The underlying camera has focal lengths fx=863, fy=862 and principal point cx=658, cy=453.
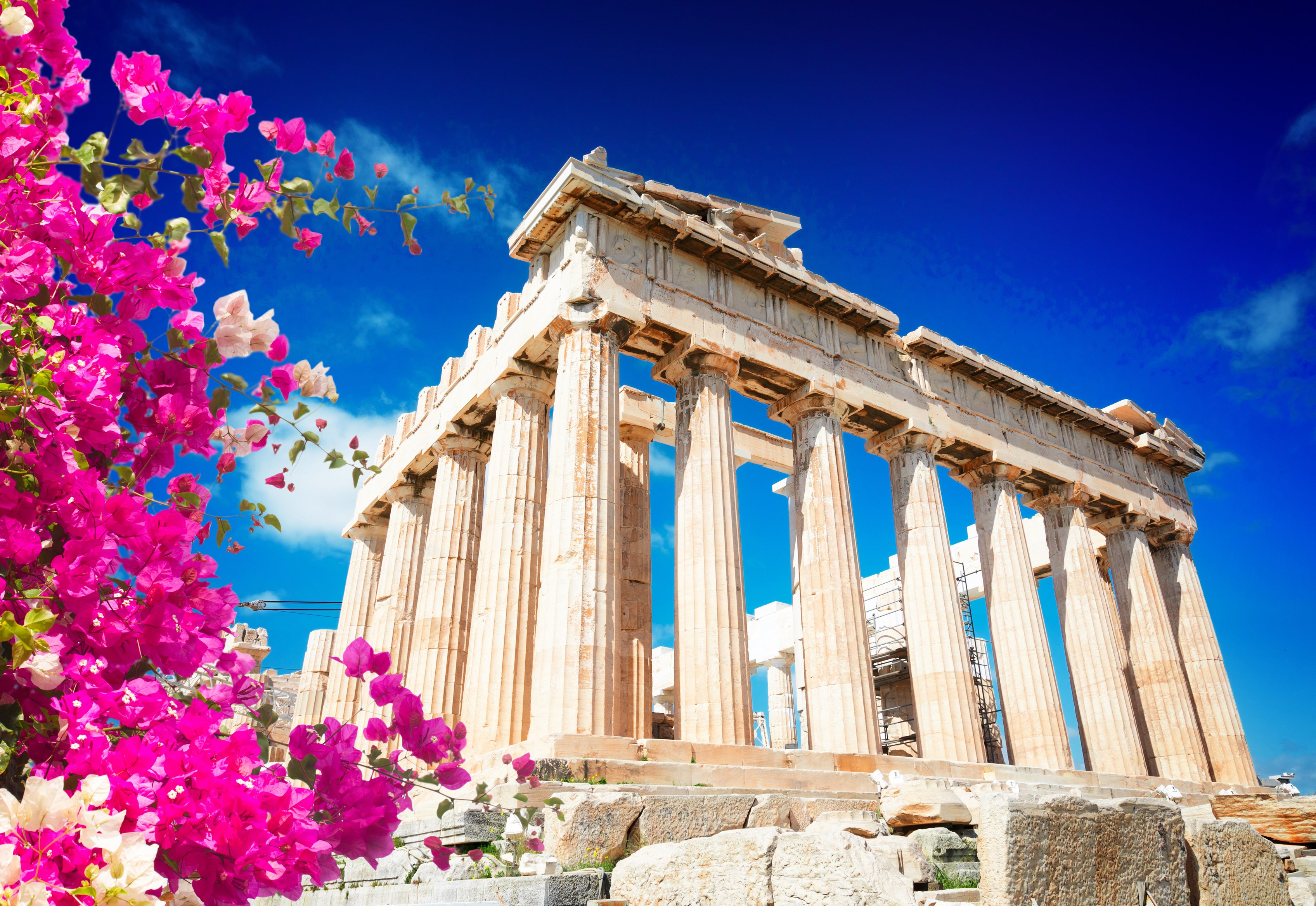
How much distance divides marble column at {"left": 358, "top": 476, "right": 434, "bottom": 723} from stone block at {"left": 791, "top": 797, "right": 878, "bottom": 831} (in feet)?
38.1

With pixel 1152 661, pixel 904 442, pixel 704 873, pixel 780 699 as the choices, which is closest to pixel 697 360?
pixel 904 442

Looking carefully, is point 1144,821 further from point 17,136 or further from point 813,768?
Answer: point 813,768

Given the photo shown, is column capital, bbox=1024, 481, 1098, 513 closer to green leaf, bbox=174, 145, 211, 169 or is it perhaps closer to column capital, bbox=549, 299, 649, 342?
column capital, bbox=549, 299, 649, 342

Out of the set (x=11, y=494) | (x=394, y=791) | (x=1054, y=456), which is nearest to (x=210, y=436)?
(x=11, y=494)

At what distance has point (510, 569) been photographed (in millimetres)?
16344

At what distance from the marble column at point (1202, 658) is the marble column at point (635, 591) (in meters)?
16.6

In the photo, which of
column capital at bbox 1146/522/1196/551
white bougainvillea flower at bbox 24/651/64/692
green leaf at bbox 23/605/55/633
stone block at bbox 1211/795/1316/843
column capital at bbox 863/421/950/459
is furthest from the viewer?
column capital at bbox 1146/522/1196/551

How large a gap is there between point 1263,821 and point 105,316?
38.3ft

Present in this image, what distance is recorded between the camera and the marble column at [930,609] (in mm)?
18562

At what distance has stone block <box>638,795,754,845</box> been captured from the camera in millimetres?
8820

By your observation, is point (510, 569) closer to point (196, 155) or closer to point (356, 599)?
point (356, 599)

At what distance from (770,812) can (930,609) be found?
10789 mm

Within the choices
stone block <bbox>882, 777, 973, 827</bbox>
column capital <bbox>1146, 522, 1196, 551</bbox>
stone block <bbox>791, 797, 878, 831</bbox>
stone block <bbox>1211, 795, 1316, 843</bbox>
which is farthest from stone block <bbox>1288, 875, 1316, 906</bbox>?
column capital <bbox>1146, 522, 1196, 551</bbox>

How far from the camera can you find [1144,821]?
19.1ft
